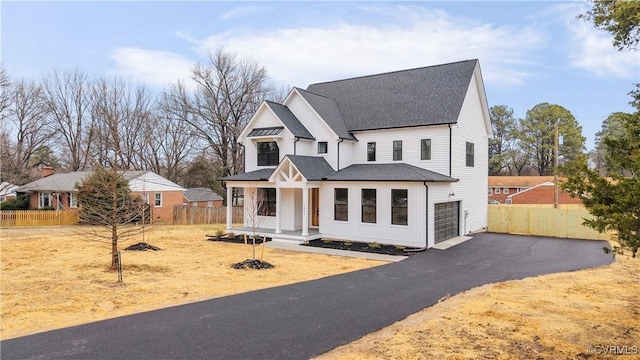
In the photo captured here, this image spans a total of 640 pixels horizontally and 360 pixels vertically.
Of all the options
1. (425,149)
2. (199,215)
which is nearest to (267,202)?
(425,149)

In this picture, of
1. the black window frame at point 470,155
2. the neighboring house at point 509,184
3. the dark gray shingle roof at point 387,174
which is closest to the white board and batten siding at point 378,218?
the dark gray shingle roof at point 387,174

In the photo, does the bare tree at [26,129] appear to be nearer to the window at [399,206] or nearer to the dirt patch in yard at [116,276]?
the dirt patch in yard at [116,276]

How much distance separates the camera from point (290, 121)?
850 inches

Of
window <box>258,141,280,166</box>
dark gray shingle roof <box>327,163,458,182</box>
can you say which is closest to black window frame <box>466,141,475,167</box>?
dark gray shingle roof <box>327,163,458,182</box>

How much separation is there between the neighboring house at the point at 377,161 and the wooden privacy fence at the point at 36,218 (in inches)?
647

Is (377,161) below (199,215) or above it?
above

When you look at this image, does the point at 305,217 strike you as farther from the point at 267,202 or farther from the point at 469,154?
the point at 469,154

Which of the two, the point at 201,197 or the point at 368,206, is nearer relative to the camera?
the point at 368,206

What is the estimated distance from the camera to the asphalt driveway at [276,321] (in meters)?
6.18

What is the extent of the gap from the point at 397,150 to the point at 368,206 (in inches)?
158

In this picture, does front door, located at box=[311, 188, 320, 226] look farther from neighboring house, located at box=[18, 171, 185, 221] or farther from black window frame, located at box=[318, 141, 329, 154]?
neighboring house, located at box=[18, 171, 185, 221]

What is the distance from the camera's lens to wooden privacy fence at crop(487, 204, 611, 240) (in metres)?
21.5

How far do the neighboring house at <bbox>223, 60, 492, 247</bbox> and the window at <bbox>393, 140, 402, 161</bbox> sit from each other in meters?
0.06

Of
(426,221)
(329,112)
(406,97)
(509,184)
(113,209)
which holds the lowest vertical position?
(426,221)
